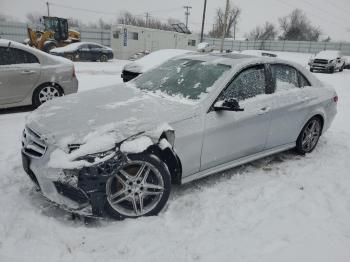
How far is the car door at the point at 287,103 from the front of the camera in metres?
4.21

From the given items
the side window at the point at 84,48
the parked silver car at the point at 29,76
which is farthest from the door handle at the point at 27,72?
Answer: the side window at the point at 84,48

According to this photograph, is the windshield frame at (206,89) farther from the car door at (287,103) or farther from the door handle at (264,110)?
the car door at (287,103)

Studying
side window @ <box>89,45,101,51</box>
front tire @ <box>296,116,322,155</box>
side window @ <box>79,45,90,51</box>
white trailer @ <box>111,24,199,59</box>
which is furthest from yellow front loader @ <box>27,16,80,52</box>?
front tire @ <box>296,116,322,155</box>

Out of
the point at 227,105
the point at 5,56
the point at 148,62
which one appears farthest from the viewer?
the point at 148,62

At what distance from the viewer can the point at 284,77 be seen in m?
4.47

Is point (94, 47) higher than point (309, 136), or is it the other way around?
point (309, 136)

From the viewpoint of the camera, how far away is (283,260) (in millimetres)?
2654

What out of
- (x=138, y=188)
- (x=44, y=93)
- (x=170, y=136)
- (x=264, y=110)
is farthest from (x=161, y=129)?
(x=44, y=93)

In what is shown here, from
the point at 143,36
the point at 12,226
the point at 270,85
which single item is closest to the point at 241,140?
the point at 270,85

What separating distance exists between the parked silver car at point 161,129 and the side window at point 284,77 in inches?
0.6

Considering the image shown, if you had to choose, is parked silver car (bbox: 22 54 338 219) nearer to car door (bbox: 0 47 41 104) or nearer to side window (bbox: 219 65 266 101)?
side window (bbox: 219 65 266 101)

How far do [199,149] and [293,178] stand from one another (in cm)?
165

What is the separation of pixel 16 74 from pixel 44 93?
2.32 feet

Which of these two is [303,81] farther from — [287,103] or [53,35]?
[53,35]
